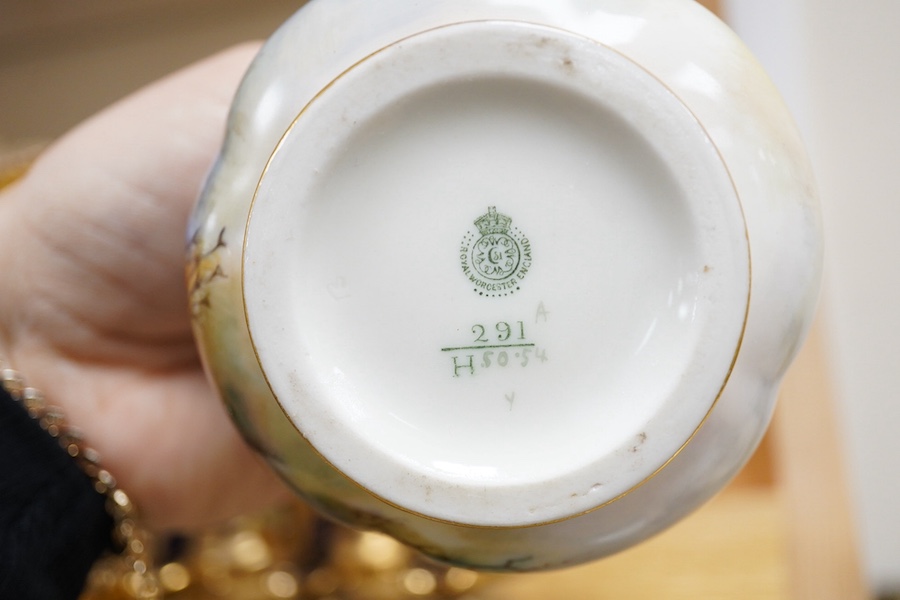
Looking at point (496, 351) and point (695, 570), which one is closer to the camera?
point (496, 351)

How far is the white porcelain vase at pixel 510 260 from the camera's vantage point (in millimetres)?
314

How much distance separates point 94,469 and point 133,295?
12 centimetres

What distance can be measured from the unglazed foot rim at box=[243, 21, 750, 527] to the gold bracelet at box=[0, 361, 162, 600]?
271 mm

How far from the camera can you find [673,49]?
0.33 meters

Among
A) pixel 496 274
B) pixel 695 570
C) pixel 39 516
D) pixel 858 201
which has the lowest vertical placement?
pixel 39 516

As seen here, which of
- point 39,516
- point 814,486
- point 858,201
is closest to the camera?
point 39,516

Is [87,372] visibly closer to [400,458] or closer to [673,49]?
[400,458]

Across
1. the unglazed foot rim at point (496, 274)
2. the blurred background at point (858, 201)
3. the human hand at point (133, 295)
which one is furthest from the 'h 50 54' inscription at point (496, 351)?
the blurred background at point (858, 201)

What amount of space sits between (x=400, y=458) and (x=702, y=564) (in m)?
0.33

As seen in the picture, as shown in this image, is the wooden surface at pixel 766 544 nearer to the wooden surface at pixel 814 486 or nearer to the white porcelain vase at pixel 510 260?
the wooden surface at pixel 814 486

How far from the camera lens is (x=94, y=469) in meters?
0.53

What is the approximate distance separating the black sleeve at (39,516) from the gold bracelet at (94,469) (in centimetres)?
1

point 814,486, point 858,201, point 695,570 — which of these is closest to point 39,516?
point 695,570

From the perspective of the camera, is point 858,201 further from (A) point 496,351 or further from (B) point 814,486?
(A) point 496,351
